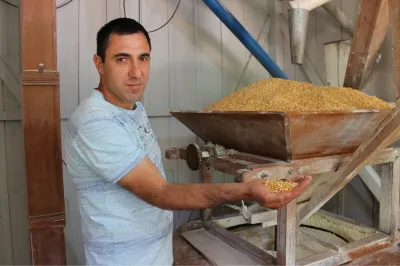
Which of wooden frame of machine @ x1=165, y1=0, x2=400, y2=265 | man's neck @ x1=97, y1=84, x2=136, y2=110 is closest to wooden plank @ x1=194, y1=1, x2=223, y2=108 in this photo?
wooden frame of machine @ x1=165, y1=0, x2=400, y2=265

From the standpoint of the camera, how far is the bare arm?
90 cm

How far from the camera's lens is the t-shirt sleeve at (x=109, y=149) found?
3.04ft

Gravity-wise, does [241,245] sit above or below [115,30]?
below

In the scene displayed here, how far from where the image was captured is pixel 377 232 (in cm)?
175

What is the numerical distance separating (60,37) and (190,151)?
47.3 inches

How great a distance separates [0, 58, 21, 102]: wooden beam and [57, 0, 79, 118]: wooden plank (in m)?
0.26

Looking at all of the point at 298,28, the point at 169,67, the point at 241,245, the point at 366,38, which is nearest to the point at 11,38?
the point at 169,67

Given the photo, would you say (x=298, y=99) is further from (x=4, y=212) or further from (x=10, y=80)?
(x=4, y=212)

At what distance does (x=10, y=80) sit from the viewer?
2.10m

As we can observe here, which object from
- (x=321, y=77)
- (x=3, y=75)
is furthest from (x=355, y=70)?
(x=3, y=75)

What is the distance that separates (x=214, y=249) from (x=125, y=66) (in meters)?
1.04

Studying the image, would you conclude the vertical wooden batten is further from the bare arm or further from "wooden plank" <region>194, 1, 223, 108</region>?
"wooden plank" <region>194, 1, 223, 108</region>

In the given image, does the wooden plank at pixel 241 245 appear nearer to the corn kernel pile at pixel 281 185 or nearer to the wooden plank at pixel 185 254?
the wooden plank at pixel 185 254

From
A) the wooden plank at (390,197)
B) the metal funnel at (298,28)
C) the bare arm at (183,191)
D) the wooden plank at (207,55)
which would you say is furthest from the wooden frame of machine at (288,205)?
the wooden plank at (207,55)
